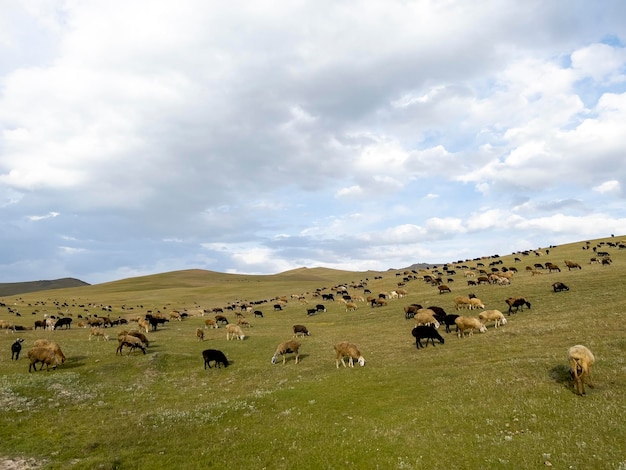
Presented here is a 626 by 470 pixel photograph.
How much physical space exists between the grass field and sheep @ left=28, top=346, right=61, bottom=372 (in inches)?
31.2

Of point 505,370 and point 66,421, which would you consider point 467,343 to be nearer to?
point 505,370

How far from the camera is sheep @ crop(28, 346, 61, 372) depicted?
30.0 metres

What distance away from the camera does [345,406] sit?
1958cm

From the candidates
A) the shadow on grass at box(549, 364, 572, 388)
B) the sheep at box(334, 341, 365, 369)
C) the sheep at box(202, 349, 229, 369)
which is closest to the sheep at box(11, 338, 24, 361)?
the sheep at box(202, 349, 229, 369)

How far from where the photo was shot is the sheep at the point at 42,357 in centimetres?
2995

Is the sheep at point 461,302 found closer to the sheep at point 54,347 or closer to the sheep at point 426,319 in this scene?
the sheep at point 426,319

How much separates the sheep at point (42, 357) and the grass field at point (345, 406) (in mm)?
792

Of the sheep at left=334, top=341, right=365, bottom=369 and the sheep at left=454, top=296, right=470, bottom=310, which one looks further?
the sheep at left=454, top=296, right=470, bottom=310

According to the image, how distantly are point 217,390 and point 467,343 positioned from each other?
18.7m

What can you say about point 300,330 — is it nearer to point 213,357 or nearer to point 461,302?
point 213,357

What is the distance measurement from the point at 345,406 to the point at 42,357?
24918 millimetres

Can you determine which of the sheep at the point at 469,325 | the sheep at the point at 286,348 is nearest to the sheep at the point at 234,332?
the sheep at the point at 286,348

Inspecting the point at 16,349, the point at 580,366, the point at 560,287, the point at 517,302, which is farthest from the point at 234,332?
the point at 560,287

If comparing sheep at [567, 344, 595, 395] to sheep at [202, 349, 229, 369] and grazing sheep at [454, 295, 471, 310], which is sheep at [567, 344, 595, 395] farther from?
grazing sheep at [454, 295, 471, 310]
